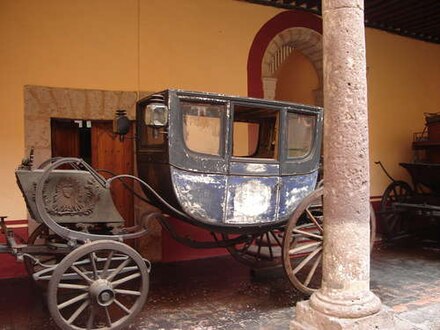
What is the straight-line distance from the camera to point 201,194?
3.61 metres

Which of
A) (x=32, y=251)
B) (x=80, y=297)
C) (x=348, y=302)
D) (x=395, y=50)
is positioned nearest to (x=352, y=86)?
(x=348, y=302)

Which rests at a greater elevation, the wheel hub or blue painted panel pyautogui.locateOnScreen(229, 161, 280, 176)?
blue painted panel pyautogui.locateOnScreen(229, 161, 280, 176)

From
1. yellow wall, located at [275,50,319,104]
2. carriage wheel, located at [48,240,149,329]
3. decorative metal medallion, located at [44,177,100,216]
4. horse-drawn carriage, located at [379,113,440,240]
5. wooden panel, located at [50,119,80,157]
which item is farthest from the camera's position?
yellow wall, located at [275,50,319,104]

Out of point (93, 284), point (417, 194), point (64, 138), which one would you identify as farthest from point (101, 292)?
point (417, 194)

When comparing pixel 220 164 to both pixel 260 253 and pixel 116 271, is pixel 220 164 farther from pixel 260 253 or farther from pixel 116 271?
pixel 260 253

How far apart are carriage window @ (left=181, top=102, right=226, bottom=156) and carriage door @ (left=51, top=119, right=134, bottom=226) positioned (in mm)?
1867

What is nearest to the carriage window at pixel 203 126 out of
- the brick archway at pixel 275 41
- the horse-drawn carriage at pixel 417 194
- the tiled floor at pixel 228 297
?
the tiled floor at pixel 228 297

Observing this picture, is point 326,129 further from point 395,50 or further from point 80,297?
point 395,50

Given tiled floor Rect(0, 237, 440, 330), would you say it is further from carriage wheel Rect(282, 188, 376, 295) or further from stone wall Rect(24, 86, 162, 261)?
stone wall Rect(24, 86, 162, 261)

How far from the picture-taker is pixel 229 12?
19.2ft

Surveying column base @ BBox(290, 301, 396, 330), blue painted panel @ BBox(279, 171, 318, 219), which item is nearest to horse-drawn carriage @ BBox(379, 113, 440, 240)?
blue painted panel @ BBox(279, 171, 318, 219)

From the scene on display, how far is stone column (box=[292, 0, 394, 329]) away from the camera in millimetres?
2783

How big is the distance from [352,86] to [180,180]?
151 cm

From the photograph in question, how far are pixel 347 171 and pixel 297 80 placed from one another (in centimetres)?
551
